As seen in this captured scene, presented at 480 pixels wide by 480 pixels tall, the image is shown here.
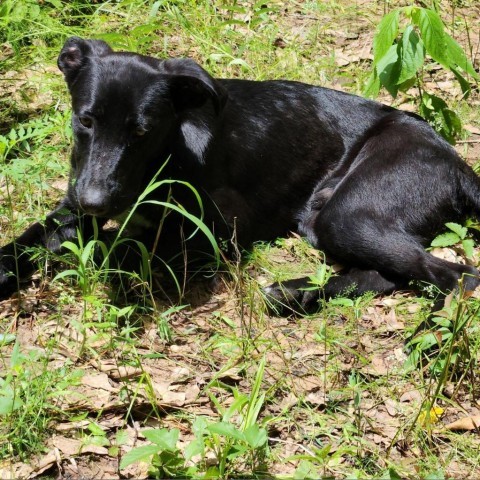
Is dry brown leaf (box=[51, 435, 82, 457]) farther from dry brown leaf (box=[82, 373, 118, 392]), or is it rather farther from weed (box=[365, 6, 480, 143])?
weed (box=[365, 6, 480, 143])

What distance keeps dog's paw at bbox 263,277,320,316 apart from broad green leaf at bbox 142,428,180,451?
1.25 metres

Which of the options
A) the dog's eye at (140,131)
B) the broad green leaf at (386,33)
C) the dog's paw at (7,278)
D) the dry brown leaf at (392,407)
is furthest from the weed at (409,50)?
the dog's paw at (7,278)

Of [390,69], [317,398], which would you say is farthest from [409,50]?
[317,398]

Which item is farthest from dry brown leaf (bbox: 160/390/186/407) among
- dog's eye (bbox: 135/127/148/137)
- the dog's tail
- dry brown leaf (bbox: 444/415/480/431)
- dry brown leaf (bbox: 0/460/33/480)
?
the dog's tail

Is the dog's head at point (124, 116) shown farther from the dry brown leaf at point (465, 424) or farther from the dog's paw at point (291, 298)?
the dry brown leaf at point (465, 424)

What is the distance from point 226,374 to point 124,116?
1.32 meters

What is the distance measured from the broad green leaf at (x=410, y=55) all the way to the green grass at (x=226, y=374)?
115cm

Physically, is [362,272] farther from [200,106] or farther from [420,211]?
[200,106]

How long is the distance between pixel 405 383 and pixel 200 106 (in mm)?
1749

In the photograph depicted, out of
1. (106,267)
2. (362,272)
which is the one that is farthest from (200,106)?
(362,272)

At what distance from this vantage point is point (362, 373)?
Answer: 3.51 meters

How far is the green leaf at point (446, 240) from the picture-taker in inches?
166

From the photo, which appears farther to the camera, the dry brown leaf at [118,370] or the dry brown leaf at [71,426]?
the dry brown leaf at [118,370]

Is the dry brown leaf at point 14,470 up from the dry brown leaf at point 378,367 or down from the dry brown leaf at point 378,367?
down
